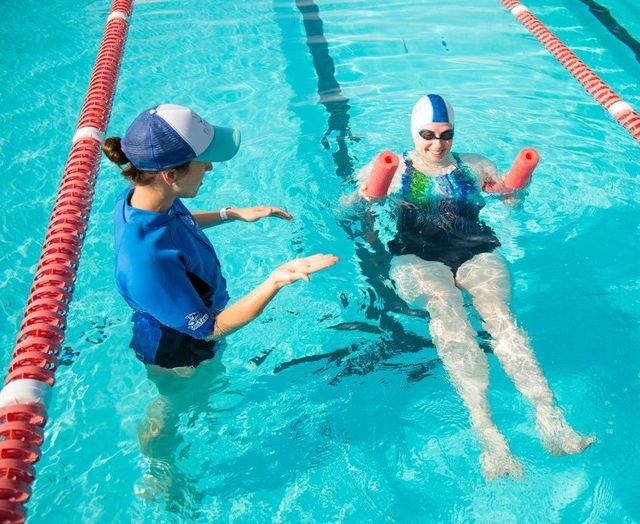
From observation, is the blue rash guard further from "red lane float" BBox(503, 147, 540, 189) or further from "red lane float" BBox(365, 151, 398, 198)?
"red lane float" BBox(503, 147, 540, 189)

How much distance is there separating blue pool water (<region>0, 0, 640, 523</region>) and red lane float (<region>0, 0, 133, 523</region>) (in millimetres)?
538

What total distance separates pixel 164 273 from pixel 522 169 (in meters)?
2.52

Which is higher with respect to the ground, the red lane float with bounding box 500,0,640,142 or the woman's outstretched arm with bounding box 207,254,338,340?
the woman's outstretched arm with bounding box 207,254,338,340

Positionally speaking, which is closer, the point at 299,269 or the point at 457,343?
the point at 299,269

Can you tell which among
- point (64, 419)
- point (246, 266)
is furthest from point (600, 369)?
point (64, 419)

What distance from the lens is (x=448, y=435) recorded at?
3.63 m

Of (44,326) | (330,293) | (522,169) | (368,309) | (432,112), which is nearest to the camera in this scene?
(44,326)

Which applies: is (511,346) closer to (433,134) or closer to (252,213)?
(433,134)

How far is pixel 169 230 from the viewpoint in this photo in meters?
2.58

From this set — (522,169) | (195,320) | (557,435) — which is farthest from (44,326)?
(522,169)

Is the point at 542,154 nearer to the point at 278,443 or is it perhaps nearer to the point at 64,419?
the point at 278,443

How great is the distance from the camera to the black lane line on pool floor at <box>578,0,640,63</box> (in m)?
7.83

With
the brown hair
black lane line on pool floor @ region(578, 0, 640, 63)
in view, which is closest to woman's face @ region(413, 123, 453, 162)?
the brown hair

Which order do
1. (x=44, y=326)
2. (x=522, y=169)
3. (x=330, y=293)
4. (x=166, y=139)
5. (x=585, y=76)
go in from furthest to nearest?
1. (x=585, y=76)
2. (x=330, y=293)
3. (x=522, y=169)
4. (x=44, y=326)
5. (x=166, y=139)
